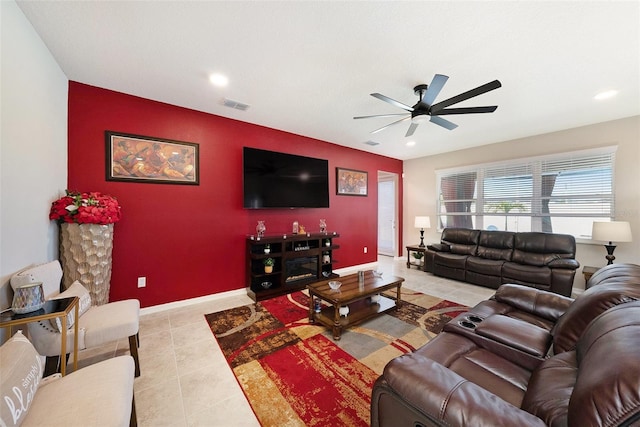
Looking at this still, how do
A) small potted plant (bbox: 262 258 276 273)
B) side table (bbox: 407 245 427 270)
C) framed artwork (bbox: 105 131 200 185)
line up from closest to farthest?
framed artwork (bbox: 105 131 200 185)
small potted plant (bbox: 262 258 276 273)
side table (bbox: 407 245 427 270)

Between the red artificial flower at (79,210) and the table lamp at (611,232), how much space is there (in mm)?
6108

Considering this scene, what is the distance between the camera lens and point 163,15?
5.71ft

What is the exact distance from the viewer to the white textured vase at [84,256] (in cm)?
224

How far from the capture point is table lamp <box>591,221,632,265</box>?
3205 millimetres

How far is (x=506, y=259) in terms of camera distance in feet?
13.4

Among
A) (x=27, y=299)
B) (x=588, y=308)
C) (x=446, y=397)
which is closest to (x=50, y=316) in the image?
(x=27, y=299)

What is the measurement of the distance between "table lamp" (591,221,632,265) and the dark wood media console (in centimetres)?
384

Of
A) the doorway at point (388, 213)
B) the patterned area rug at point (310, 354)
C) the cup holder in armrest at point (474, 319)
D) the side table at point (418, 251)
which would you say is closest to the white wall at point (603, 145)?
the doorway at point (388, 213)

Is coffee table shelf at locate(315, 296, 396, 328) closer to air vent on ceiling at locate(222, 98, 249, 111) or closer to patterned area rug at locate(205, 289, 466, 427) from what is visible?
patterned area rug at locate(205, 289, 466, 427)

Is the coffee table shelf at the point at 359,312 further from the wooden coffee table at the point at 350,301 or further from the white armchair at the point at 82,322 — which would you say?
the white armchair at the point at 82,322

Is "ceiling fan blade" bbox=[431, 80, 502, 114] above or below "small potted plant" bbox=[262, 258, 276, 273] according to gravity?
above

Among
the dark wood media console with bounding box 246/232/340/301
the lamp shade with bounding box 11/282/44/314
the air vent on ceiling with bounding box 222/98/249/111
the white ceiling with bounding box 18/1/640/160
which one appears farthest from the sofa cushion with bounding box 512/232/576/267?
the lamp shade with bounding box 11/282/44/314

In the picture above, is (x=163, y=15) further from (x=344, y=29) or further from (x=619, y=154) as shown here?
(x=619, y=154)

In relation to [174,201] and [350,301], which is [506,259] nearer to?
[350,301]
